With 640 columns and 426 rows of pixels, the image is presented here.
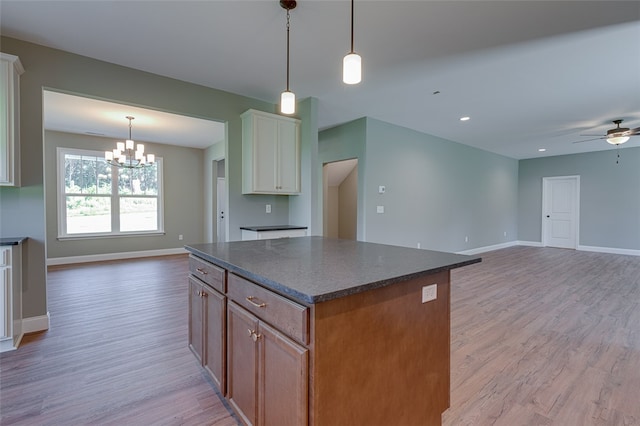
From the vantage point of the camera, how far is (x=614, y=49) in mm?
2723

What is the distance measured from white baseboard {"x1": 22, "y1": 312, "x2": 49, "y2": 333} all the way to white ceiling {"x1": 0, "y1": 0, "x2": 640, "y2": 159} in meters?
2.56

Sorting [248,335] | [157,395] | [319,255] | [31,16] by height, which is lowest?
[157,395]

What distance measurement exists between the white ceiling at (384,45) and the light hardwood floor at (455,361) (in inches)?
104

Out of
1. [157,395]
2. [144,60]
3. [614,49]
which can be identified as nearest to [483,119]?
[614,49]

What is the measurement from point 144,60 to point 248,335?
10.1 feet

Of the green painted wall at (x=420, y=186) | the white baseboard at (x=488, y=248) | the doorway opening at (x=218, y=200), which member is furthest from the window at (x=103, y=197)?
the white baseboard at (x=488, y=248)

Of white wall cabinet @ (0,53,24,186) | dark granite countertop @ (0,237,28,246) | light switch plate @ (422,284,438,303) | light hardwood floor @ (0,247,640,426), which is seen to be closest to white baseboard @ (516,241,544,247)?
light hardwood floor @ (0,247,640,426)

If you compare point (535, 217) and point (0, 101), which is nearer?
point (0, 101)

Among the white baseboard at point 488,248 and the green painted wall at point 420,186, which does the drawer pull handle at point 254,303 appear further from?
the white baseboard at point 488,248

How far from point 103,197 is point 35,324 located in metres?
4.14

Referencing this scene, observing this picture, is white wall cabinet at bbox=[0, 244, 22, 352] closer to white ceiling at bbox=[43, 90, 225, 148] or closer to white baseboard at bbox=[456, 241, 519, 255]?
white ceiling at bbox=[43, 90, 225, 148]

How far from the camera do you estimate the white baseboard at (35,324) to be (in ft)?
8.73

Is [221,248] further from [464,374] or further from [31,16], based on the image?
[31,16]

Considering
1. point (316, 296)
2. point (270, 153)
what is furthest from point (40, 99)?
point (316, 296)
